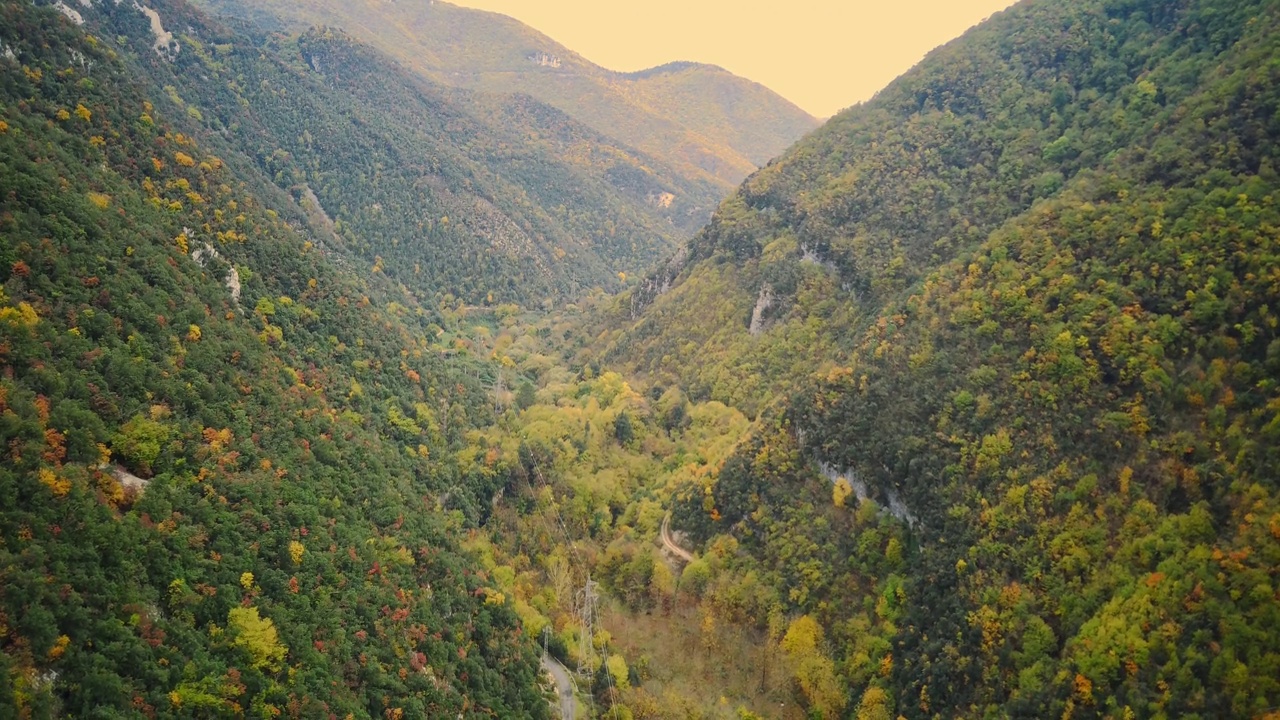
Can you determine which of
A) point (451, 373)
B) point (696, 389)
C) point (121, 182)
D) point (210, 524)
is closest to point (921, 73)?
point (696, 389)

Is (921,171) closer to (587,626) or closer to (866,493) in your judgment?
(866,493)

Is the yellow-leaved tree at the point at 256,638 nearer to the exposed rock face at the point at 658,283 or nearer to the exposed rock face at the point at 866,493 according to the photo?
the exposed rock face at the point at 866,493

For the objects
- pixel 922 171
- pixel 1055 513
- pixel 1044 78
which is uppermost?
pixel 1044 78

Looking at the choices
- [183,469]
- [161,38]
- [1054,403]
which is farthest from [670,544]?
[161,38]

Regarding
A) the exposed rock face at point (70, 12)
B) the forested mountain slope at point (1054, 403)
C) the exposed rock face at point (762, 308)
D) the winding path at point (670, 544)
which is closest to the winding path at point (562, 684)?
the winding path at point (670, 544)

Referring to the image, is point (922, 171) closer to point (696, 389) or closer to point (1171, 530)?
point (696, 389)

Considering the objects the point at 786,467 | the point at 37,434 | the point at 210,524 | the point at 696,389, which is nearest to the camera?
the point at 37,434
